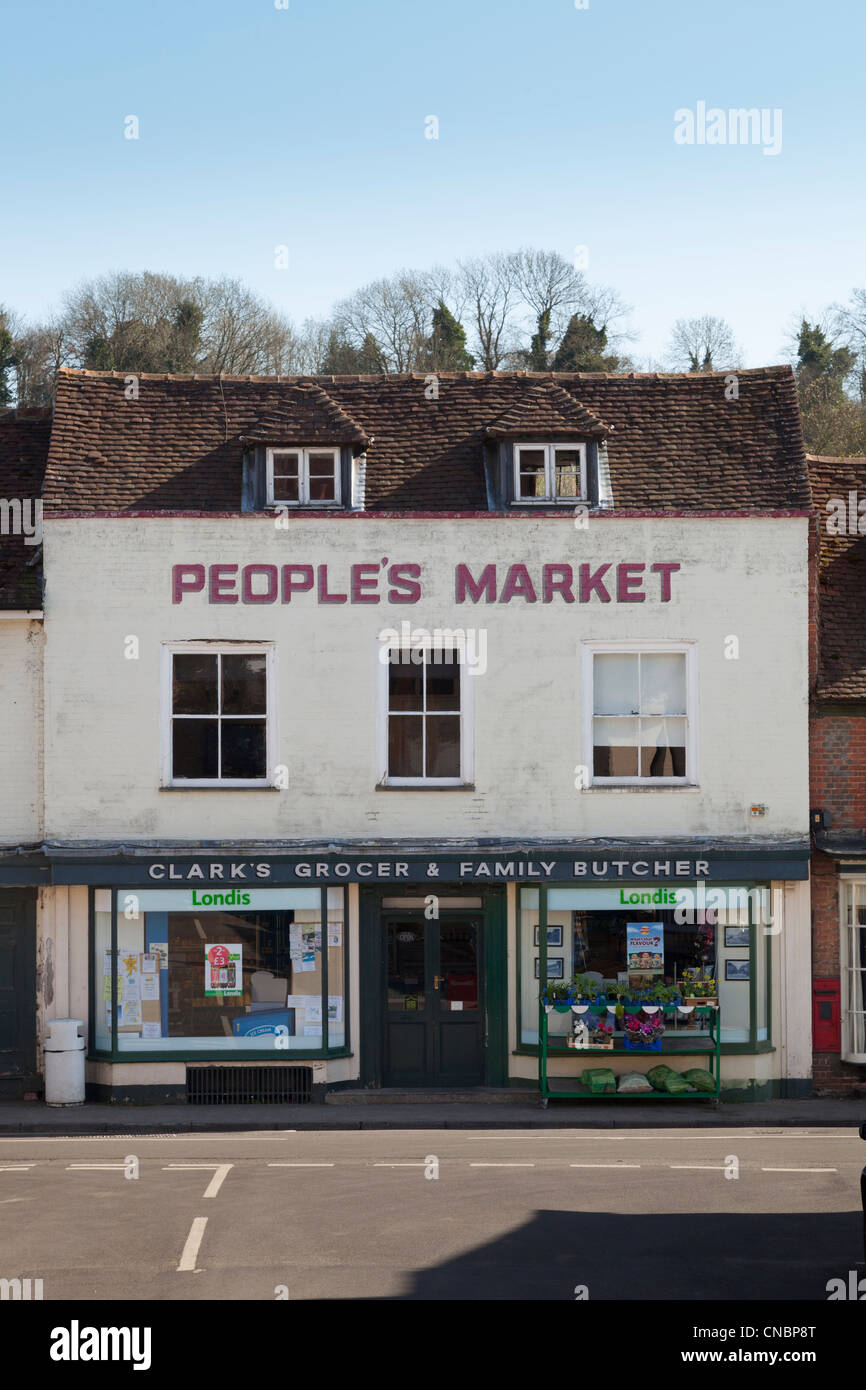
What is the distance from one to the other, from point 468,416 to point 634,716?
16.2ft

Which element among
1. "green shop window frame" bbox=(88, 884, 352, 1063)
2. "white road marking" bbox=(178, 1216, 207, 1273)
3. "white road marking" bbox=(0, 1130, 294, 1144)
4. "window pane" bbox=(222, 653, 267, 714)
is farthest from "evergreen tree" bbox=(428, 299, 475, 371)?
"white road marking" bbox=(178, 1216, 207, 1273)

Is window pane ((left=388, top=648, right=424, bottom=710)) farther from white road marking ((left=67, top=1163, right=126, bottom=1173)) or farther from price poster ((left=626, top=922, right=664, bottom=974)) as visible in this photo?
white road marking ((left=67, top=1163, right=126, bottom=1173))

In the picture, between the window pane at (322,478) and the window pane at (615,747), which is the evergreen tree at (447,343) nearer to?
the window pane at (322,478)

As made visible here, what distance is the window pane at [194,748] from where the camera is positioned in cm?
1981

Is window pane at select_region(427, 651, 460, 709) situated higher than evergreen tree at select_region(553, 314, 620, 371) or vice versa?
evergreen tree at select_region(553, 314, 620, 371)

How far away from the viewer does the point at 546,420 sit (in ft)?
67.6

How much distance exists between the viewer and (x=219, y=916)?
19734 millimetres

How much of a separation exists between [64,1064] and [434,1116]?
4.56 metres

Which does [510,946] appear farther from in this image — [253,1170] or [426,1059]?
[253,1170]

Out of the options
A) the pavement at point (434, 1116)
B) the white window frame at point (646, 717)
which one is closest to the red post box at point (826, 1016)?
the pavement at point (434, 1116)

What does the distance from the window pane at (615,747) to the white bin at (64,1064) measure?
286 inches

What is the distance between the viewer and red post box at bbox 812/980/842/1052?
20.0 meters

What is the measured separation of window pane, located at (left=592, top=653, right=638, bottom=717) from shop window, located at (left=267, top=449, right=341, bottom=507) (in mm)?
4069

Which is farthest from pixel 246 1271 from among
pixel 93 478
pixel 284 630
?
pixel 93 478
